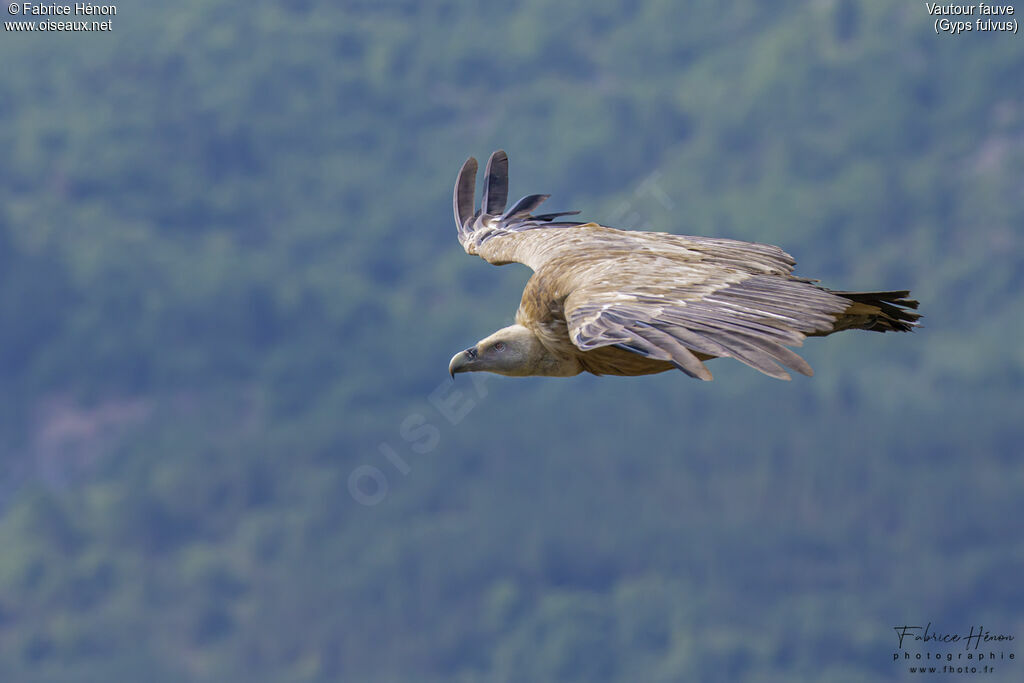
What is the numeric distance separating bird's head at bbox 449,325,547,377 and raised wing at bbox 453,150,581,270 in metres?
1.15

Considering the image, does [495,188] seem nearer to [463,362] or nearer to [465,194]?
[465,194]

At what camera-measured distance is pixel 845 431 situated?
128625 millimetres

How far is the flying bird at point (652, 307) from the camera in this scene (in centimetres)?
988

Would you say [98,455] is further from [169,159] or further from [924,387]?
[924,387]

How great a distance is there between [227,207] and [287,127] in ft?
36.8

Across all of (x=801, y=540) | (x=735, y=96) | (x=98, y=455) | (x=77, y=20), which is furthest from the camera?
(x=77, y=20)

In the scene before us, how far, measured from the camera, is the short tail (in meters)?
12.2

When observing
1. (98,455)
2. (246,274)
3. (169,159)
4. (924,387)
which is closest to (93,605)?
(98,455)

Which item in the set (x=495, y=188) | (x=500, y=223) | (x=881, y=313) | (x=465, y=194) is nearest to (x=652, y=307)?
(x=881, y=313)

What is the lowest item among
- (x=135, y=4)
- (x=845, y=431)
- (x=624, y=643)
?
(x=624, y=643)

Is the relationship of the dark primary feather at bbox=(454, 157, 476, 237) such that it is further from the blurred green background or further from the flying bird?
the blurred green background

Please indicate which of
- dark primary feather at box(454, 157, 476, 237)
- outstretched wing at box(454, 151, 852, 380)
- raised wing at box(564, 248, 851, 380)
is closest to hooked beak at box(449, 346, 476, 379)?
outstretched wing at box(454, 151, 852, 380)

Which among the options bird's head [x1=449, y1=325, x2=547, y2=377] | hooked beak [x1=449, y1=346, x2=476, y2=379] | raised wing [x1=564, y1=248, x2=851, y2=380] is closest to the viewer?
raised wing [x1=564, y1=248, x2=851, y2=380]

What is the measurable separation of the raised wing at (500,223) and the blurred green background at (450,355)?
103 m
